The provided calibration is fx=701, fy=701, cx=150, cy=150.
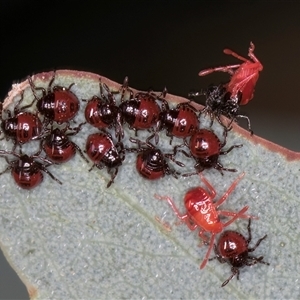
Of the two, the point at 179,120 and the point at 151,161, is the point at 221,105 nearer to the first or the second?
the point at 179,120

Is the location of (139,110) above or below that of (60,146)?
above

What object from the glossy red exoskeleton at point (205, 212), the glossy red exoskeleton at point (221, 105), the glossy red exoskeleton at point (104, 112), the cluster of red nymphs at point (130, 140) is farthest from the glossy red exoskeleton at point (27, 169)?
the glossy red exoskeleton at point (221, 105)

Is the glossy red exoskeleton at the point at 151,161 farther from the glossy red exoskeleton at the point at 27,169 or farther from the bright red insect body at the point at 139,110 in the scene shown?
the glossy red exoskeleton at the point at 27,169

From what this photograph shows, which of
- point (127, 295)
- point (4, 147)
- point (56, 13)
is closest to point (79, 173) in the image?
point (4, 147)

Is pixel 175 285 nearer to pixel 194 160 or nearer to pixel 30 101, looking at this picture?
pixel 194 160

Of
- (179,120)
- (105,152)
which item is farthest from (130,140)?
(179,120)

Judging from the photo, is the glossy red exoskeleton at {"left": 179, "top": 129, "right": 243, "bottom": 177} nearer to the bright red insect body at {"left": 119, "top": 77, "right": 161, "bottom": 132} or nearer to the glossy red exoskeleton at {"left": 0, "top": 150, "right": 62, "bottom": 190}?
the bright red insect body at {"left": 119, "top": 77, "right": 161, "bottom": 132}
